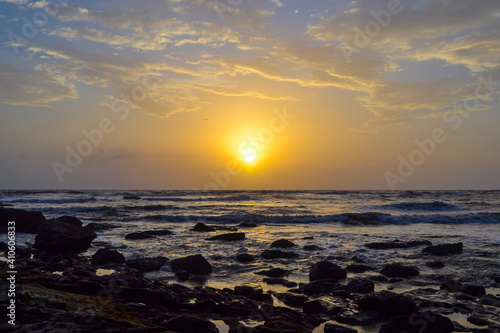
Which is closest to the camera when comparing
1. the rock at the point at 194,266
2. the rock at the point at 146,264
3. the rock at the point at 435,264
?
the rock at the point at 194,266

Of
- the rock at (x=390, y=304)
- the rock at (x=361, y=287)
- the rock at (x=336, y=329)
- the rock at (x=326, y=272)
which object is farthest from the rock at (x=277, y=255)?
the rock at (x=336, y=329)

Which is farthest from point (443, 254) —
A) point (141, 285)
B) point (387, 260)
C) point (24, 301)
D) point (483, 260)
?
point (24, 301)

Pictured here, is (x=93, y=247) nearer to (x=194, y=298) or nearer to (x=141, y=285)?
(x=141, y=285)

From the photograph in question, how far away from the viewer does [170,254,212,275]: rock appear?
1191 centimetres

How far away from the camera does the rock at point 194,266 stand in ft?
39.1

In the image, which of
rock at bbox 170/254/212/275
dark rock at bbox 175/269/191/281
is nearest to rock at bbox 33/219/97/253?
rock at bbox 170/254/212/275

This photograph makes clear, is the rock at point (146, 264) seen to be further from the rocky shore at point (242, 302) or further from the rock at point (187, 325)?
the rock at point (187, 325)

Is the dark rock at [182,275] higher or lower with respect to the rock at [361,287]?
lower

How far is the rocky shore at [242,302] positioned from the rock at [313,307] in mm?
23

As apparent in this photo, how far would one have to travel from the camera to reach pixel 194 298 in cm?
864

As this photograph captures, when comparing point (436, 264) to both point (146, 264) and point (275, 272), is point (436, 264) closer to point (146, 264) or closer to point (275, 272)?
point (275, 272)

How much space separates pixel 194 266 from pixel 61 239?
6802 millimetres

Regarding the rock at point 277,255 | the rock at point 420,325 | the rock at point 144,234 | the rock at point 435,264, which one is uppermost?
the rock at point 420,325

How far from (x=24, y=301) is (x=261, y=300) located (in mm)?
5120
